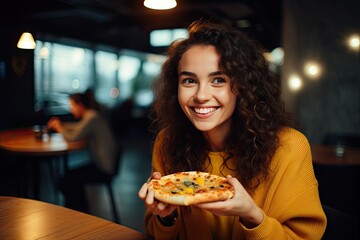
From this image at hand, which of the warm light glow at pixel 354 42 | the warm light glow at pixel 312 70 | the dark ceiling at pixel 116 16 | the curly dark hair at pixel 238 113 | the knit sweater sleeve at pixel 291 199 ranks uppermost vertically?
the dark ceiling at pixel 116 16

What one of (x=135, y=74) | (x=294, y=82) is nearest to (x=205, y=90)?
(x=294, y=82)

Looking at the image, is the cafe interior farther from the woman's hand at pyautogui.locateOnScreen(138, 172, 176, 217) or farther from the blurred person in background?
the woman's hand at pyautogui.locateOnScreen(138, 172, 176, 217)

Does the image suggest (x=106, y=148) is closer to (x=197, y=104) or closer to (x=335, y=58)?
(x=197, y=104)

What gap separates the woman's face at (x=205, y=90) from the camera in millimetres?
1500

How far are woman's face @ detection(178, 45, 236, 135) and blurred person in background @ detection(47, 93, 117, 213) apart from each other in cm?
272

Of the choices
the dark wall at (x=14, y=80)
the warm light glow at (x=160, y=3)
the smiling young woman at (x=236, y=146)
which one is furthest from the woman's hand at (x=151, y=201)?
the dark wall at (x=14, y=80)

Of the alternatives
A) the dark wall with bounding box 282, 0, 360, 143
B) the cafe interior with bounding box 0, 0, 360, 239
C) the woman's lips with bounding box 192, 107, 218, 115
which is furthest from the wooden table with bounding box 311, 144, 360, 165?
the woman's lips with bounding box 192, 107, 218, 115

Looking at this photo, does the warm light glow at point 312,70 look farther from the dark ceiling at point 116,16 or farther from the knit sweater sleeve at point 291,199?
the knit sweater sleeve at point 291,199

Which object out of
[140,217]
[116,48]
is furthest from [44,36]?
[140,217]

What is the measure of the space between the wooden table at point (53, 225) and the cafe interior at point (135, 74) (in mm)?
904

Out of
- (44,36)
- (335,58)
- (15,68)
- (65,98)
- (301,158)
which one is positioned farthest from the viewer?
(65,98)

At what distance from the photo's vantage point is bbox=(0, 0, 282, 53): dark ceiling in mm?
6793

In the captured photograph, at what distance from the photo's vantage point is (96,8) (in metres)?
A: 8.73

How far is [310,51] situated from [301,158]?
4.38 m
